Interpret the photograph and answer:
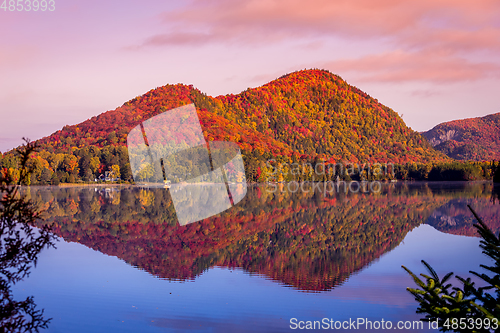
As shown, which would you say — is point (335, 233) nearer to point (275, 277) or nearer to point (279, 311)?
point (275, 277)

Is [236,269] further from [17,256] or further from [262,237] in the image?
[17,256]

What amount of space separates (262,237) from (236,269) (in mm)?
6800

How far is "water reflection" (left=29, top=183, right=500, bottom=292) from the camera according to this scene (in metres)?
14.8

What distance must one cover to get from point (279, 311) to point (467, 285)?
4.88m

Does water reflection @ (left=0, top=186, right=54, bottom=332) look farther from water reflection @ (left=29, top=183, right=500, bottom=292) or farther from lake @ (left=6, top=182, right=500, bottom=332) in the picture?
water reflection @ (left=29, top=183, right=500, bottom=292)

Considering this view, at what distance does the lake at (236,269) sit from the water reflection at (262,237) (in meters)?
0.05

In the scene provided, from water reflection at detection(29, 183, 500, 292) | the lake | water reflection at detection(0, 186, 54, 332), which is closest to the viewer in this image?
water reflection at detection(0, 186, 54, 332)

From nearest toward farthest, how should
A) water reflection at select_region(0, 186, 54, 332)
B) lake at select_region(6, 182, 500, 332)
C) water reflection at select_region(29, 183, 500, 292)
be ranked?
water reflection at select_region(0, 186, 54, 332), lake at select_region(6, 182, 500, 332), water reflection at select_region(29, 183, 500, 292)

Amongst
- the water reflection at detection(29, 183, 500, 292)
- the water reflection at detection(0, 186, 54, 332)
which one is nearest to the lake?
the water reflection at detection(29, 183, 500, 292)

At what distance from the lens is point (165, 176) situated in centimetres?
9475

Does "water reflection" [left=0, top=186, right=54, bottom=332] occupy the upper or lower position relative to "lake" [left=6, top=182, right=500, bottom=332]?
upper

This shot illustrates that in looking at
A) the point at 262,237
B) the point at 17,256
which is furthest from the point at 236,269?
the point at 17,256

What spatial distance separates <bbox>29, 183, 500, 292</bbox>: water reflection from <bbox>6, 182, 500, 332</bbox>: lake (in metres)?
0.05

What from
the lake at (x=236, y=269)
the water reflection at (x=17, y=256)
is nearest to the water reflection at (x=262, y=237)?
the lake at (x=236, y=269)
